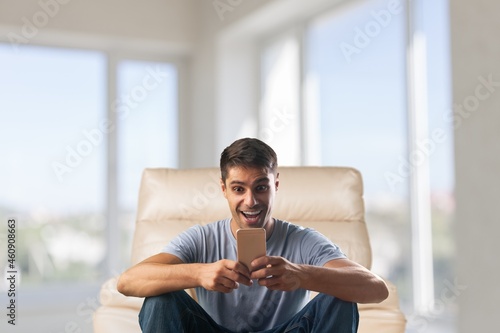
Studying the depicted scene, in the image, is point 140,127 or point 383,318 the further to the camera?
point 140,127

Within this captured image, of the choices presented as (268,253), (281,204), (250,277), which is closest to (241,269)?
(250,277)

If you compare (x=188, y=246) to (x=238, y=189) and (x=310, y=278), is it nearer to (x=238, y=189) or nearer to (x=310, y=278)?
(x=238, y=189)

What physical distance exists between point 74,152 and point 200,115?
102 centimetres

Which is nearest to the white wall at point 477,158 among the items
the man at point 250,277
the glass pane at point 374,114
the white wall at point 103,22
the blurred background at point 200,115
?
the blurred background at point 200,115

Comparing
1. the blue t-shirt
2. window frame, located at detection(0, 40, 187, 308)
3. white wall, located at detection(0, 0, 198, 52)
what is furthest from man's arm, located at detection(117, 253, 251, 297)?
white wall, located at detection(0, 0, 198, 52)

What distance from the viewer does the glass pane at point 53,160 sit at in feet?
16.5

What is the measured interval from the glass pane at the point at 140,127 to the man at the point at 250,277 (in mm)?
3270

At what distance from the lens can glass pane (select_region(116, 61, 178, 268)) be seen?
5.36 m

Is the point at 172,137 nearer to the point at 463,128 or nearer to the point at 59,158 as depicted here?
the point at 59,158

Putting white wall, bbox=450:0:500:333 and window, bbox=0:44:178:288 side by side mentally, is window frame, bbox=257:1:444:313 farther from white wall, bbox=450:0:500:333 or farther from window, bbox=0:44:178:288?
window, bbox=0:44:178:288

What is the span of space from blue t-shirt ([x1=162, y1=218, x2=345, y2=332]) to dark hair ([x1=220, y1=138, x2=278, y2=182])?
22 cm

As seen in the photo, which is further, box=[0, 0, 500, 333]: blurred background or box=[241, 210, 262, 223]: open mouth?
box=[0, 0, 500, 333]: blurred background

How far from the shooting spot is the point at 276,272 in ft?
6.01

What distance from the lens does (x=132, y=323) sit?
2285mm
